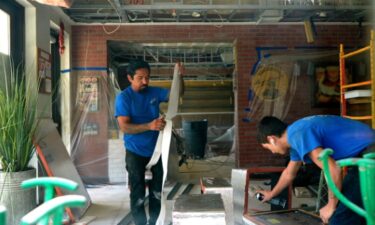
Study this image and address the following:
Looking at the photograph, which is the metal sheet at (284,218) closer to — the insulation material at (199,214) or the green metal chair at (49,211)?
the insulation material at (199,214)

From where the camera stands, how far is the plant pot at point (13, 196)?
297 cm

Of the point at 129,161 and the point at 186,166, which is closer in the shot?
the point at 129,161

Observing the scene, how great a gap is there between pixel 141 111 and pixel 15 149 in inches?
44.0

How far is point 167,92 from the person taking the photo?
3.13 m

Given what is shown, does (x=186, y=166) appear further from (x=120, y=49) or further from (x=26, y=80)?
(x=26, y=80)

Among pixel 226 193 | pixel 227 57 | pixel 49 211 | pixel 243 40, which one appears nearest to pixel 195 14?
pixel 243 40

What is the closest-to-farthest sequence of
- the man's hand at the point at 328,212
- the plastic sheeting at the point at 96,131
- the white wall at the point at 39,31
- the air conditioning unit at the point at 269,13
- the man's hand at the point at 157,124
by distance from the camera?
the man's hand at the point at 328,212
the man's hand at the point at 157,124
the white wall at the point at 39,31
the air conditioning unit at the point at 269,13
the plastic sheeting at the point at 96,131

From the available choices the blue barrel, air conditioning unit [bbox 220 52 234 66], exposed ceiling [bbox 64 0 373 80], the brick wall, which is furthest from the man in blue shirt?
the blue barrel

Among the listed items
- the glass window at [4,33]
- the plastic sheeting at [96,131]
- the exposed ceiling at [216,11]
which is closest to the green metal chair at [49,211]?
the glass window at [4,33]

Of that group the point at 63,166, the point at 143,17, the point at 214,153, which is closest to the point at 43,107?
the point at 63,166

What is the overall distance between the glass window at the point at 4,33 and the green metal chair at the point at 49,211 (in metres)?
2.99

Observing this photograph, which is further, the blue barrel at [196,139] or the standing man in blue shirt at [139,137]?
the blue barrel at [196,139]

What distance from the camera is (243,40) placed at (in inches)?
224

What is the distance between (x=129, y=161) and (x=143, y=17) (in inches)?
114
